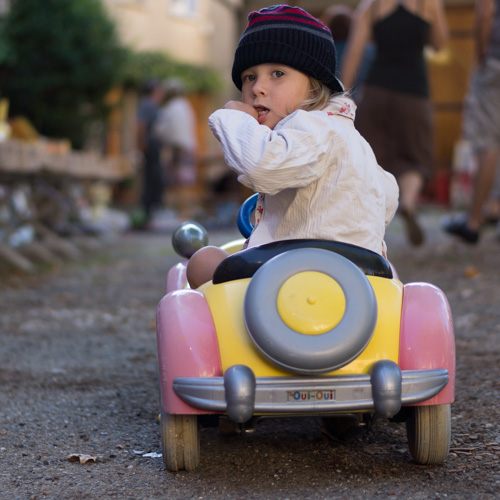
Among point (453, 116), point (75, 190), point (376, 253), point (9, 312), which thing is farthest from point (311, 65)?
point (453, 116)

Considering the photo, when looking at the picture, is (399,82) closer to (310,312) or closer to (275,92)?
(275,92)

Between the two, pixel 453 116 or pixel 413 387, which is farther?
pixel 453 116

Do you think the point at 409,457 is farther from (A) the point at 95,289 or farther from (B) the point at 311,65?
(A) the point at 95,289

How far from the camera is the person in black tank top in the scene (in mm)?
5801

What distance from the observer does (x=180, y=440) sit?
6.86ft

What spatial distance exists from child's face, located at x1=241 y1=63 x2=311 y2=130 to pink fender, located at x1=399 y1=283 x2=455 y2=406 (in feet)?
2.13

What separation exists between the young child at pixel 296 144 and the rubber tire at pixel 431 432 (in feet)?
1.54

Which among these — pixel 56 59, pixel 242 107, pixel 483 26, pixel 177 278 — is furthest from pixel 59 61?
pixel 242 107

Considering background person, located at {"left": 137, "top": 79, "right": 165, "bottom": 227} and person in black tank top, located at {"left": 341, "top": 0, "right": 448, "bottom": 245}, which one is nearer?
person in black tank top, located at {"left": 341, "top": 0, "right": 448, "bottom": 245}

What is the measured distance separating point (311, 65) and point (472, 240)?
13.2 ft

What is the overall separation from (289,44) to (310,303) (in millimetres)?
774

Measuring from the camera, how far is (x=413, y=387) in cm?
200

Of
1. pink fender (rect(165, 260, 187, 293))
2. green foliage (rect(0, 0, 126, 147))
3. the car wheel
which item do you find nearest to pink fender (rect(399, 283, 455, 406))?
the car wheel

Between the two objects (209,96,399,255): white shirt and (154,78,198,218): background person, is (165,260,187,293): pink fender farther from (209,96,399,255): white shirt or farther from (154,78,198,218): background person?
(154,78,198,218): background person
